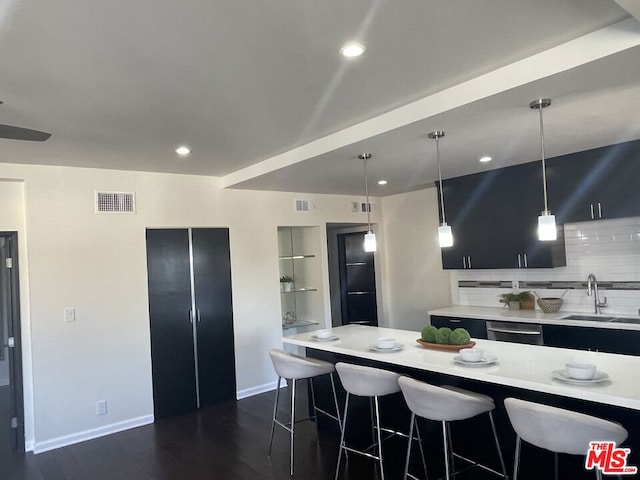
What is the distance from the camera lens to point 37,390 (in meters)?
3.92

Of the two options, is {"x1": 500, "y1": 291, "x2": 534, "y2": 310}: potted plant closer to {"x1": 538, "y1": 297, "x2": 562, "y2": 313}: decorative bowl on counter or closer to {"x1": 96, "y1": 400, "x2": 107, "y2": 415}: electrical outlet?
{"x1": 538, "y1": 297, "x2": 562, "y2": 313}: decorative bowl on counter

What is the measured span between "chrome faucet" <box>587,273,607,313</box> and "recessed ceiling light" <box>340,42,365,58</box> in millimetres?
3700

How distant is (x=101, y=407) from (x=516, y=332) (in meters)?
4.19

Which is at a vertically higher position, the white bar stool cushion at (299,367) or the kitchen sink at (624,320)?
the kitchen sink at (624,320)

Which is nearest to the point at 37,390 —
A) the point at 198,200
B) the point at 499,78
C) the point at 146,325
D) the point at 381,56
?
the point at 146,325

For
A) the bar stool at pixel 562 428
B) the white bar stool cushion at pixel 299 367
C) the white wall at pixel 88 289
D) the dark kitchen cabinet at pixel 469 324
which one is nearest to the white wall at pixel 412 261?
the dark kitchen cabinet at pixel 469 324

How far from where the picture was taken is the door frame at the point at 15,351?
3984 mm

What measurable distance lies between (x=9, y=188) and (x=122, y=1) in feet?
10.5

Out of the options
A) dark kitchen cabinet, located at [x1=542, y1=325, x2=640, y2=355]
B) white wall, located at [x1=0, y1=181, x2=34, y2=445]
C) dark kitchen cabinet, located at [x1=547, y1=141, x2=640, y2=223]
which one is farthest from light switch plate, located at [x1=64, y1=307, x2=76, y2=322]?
dark kitchen cabinet, located at [x1=547, y1=141, x2=640, y2=223]

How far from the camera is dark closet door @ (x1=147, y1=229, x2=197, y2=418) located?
4.62m

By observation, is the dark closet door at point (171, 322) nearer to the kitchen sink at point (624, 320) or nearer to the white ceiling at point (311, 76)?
the white ceiling at point (311, 76)

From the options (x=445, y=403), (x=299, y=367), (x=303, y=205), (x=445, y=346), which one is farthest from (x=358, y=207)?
(x=445, y=403)

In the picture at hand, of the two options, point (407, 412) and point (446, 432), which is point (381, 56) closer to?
point (446, 432)

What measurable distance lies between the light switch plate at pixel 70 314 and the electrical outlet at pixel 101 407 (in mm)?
840
